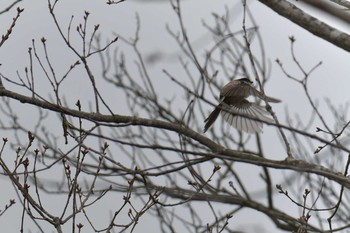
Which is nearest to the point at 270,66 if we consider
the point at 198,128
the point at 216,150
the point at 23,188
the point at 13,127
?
the point at 198,128

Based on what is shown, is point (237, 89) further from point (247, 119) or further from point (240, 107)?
point (240, 107)

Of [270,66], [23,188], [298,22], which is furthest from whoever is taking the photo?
[270,66]

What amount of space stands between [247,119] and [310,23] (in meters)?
2.29

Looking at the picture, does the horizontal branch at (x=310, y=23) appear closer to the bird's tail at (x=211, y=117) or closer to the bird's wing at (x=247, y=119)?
the bird's tail at (x=211, y=117)

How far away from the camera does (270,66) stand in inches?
251

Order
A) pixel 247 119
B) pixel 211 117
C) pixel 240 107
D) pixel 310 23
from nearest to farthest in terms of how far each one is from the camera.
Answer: pixel 310 23 → pixel 211 117 → pixel 247 119 → pixel 240 107

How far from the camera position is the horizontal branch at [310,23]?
2.43 meters

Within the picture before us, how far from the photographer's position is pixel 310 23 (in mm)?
2543

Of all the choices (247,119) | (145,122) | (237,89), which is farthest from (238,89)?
(145,122)

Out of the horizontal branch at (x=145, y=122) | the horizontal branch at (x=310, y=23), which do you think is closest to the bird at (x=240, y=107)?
the horizontal branch at (x=145, y=122)

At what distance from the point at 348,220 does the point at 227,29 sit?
2791 millimetres

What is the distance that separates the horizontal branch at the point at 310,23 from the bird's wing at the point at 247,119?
6.70 ft

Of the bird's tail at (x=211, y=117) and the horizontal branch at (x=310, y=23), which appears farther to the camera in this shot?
the bird's tail at (x=211, y=117)

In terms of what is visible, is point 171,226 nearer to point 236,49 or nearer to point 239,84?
point 239,84
